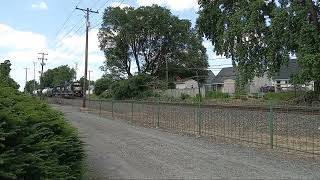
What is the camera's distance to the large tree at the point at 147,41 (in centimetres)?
8694

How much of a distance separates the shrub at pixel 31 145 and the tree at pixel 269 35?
25.4m

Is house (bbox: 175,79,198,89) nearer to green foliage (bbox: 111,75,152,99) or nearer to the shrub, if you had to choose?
green foliage (bbox: 111,75,152,99)

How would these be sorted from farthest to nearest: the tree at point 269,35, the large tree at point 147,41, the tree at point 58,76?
the tree at point 58,76 → the large tree at point 147,41 → the tree at point 269,35

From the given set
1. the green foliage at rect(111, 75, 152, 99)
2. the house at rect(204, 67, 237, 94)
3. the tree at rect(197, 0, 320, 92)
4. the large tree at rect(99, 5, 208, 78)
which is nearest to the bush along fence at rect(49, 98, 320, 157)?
the tree at rect(197, 0, 320, 92)

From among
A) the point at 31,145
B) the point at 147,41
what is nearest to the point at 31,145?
the point at 31,145

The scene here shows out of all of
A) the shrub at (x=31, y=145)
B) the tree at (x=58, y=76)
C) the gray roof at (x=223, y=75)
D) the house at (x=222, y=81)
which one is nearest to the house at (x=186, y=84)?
the house at (x=222, y=81)

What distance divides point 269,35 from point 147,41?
54.7 meters

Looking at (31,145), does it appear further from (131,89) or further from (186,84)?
(186,84)

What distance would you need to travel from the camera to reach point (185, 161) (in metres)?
12.1

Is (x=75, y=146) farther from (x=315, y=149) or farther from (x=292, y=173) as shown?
(x=315, y=149)

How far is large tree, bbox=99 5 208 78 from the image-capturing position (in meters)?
86.9

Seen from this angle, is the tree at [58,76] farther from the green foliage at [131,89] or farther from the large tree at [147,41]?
the green foliage at [131,89]

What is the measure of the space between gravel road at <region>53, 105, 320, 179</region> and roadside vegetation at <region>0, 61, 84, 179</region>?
2079mm

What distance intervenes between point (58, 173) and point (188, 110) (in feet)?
46.0
